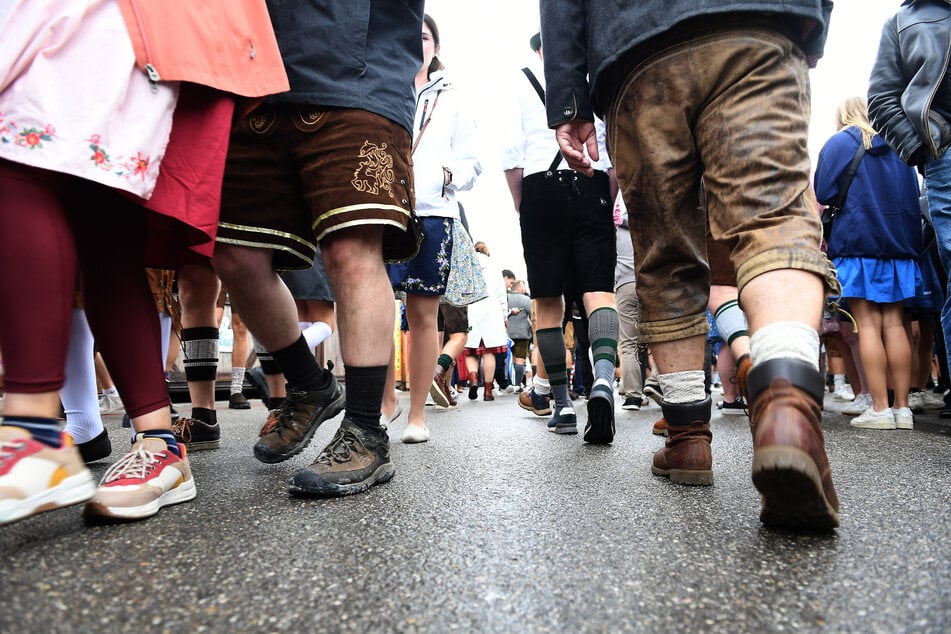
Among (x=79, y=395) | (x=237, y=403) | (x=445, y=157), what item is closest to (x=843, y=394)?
(x=445, y=157)

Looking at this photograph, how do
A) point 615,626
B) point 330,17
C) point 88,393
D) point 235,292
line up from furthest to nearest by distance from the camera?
point 88,393
point 235,292
point 330,17
point 615,626

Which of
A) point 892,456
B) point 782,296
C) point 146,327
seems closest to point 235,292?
point 146,327

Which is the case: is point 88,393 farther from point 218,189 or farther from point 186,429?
point 218,189

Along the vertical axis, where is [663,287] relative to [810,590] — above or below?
above

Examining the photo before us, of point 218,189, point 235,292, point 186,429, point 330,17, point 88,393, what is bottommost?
point 186,429

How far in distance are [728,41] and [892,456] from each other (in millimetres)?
1494

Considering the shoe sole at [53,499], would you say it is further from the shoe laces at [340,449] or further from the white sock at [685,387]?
the white sock at [685,387]

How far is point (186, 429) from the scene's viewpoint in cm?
224

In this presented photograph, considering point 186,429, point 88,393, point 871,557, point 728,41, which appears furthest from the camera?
point 186,429

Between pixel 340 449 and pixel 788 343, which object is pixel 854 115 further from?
pixel 340 449

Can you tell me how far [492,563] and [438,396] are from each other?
4.16m

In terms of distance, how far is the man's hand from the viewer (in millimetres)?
1623

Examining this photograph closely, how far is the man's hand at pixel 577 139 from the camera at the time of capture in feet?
5.32

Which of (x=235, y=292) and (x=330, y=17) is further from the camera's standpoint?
(x=235, y=292)
